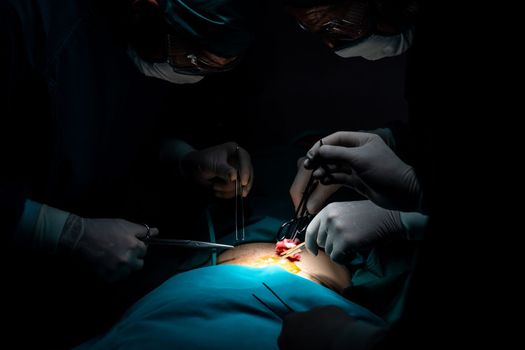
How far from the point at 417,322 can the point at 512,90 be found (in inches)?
18.7

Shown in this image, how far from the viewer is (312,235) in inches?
72.2

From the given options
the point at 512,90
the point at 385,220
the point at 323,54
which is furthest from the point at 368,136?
the point at 512,90

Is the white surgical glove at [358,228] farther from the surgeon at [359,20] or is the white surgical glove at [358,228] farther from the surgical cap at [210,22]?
the surgical cap at [210,22]

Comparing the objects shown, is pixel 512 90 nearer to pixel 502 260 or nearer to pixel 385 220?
pixel 502 260

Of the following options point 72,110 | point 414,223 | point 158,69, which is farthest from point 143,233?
point 414,223

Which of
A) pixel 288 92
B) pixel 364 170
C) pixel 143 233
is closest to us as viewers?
pixel 364 170

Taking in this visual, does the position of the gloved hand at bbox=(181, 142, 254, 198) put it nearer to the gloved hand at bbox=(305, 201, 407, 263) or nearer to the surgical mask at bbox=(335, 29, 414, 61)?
the gloved hand at bbox=(305, 201, 407, 263)

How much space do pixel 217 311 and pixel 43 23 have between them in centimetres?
135

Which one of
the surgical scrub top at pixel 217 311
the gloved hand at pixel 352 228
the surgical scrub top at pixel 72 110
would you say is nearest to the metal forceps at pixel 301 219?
Result: the gloved hand at pixel 352 228

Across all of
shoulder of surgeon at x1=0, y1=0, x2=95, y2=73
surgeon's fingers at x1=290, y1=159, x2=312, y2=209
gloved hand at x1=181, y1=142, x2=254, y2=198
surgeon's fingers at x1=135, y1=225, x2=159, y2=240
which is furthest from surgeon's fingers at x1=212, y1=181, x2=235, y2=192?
shoulder of surgeon at x1=0, y1=0, x2=95, y2=73

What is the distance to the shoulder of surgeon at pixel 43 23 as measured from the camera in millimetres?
1508

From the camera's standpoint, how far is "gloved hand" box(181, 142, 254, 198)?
7.27 feet

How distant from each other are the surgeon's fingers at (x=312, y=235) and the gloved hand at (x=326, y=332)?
0.56 metres

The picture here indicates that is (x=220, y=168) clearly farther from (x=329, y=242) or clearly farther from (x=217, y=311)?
(x=217, y=311)
